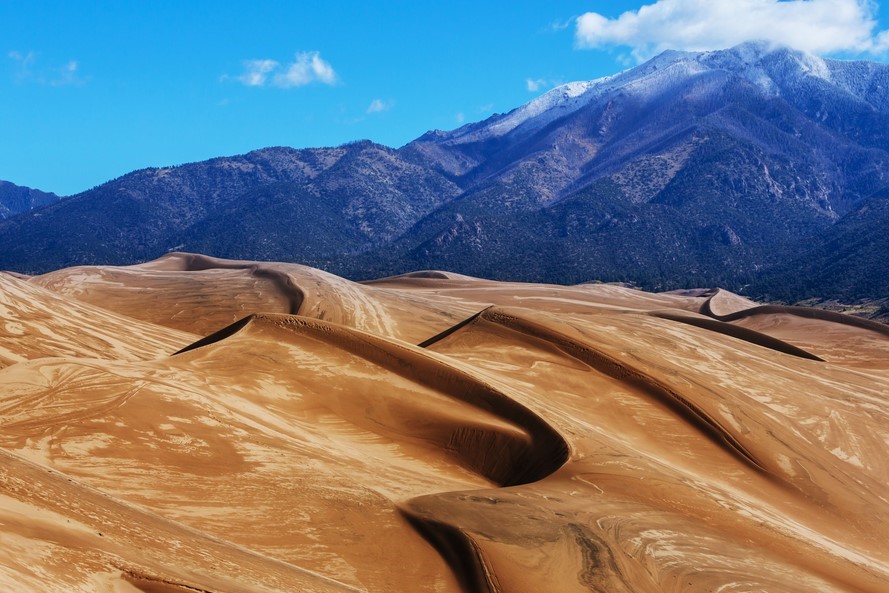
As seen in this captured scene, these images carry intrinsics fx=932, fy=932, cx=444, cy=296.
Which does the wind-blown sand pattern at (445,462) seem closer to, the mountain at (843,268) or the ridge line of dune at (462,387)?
the ridge line of dune at (462,387)

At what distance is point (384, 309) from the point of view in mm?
51781

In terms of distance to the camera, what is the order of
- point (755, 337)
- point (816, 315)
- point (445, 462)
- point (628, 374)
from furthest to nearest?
point (816, 315) < point (755, 337) < point (628, 374) < point (445, 462)

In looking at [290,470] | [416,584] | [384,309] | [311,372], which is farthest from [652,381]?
[384,309]

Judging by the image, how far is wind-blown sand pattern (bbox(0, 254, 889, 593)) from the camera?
11992mm

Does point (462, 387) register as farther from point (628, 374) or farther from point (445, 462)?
point (628, 374)

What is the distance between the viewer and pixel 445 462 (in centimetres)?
1956

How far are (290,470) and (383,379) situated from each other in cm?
630

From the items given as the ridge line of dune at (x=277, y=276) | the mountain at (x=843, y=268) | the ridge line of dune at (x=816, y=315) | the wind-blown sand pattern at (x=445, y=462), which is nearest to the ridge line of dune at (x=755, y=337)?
the wind-blown sand pattern at (x=445, y=462)

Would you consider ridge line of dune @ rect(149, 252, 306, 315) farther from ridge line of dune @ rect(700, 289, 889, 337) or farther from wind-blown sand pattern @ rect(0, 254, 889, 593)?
ridge line of dune @ rect(700, 289, 889, 337)

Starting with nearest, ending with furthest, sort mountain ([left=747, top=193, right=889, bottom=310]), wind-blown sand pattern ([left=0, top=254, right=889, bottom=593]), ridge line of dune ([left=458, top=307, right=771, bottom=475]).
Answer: wind-blown sand pattern ([left=0, top=254, right=889, bottom=593]), ridge line of dune ([left=458, top=307, right=771, bottom=475]), mountain ([left=747, top=193, right=889, bottom=310])

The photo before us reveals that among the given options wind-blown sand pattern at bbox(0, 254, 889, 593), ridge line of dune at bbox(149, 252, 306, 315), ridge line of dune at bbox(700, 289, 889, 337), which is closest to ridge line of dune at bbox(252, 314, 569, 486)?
wind-blown sand pattern at bbox(0, 254, 889, 593)

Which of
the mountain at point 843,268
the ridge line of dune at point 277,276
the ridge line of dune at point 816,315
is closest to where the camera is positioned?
the ridge line of dune at point 277,276

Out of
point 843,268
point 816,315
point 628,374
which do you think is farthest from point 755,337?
point 843,268

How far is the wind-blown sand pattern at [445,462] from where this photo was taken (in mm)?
11992
